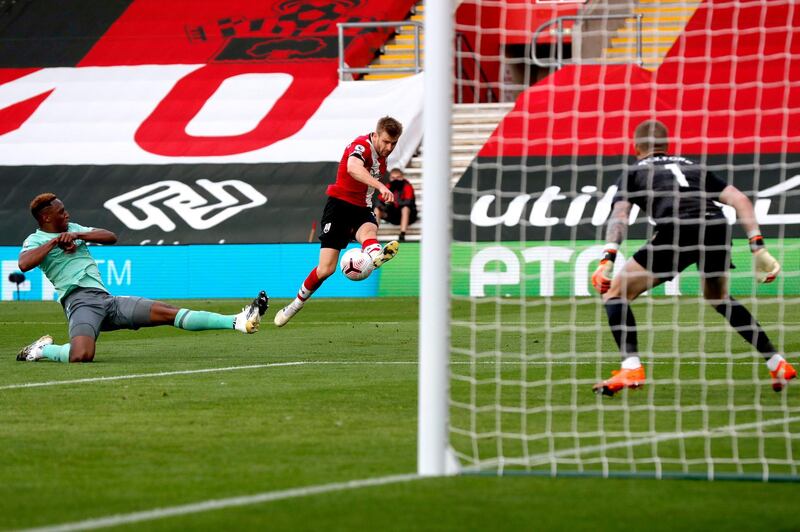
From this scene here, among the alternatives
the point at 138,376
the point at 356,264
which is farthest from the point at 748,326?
the point at 356,264

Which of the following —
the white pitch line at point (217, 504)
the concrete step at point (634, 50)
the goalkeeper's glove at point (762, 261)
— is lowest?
the white pitch line at point (217, 504)

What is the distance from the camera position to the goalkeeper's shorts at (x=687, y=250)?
27.6 ft

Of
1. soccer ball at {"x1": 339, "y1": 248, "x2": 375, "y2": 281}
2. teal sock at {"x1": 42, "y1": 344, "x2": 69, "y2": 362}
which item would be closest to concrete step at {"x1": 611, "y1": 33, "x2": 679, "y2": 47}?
soccer ball at {"x1": 339, "y1": 248, "x2": 375, "y2": 281}

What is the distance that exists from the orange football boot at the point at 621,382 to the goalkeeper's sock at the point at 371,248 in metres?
4.90

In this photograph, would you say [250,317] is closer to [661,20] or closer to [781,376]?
[781,376]

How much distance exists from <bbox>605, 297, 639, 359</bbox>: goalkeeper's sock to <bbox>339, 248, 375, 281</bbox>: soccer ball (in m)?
4.55

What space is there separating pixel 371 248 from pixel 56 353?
3.34 m

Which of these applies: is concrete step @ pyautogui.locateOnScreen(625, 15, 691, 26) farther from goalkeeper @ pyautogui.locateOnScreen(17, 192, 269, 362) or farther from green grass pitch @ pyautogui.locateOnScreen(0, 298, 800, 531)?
goalkeeper @ pyautogui.locateOnScreen(17, 192, 269, 362)

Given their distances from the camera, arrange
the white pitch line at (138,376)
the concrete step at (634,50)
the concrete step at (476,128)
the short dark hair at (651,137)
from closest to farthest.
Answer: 1. the short dark hair at (651,137)
2. the white pitch line at (138,376)
3. the concrete step at (634,50)
4. the concrete step at (476,128)

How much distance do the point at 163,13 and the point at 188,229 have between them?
7.71 m

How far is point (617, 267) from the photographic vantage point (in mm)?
19531

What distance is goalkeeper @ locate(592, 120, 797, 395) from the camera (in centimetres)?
827

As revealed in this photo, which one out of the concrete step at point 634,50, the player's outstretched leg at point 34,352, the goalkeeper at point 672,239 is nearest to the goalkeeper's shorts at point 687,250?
the goalkeeper at point 672,239

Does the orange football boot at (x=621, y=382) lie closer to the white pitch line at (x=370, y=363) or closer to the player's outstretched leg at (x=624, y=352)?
the player's outstretched leg at (x=624, y=352)
